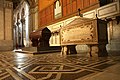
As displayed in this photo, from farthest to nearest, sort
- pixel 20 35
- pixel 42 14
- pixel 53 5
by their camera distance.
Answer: pixel 20 35
pixel 42 14
pixel 53 5

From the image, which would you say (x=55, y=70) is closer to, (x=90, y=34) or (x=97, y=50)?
(x=97, y=50)

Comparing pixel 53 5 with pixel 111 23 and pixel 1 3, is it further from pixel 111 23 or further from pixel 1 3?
pixel 111 23

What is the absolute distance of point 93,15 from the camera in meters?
6.91

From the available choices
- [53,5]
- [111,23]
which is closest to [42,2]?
[53,5]

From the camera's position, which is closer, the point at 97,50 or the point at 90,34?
the point at 97,50

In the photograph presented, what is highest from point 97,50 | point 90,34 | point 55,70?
point 90,34

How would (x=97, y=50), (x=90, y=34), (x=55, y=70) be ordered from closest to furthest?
(x=55, y=70)
(x=97, y=50)
(x=90, y=34)

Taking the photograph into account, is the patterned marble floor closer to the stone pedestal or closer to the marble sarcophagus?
the stone pedestal

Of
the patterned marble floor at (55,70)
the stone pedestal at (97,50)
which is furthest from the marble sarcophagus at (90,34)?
the patterned marble floor at (55,70)

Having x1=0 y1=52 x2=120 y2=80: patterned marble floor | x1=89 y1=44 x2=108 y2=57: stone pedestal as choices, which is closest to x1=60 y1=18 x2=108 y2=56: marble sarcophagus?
x1=89 y1=44 x2=108 y2=57: stone pedestal

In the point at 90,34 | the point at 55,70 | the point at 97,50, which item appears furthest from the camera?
the point at 90,34

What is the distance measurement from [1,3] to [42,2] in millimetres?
3615

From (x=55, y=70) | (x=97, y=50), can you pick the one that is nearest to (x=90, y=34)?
(x=97, y=50)

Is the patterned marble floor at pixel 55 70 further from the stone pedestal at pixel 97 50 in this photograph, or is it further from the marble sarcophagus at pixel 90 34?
the marble sarcophagus at pixel 90 34
